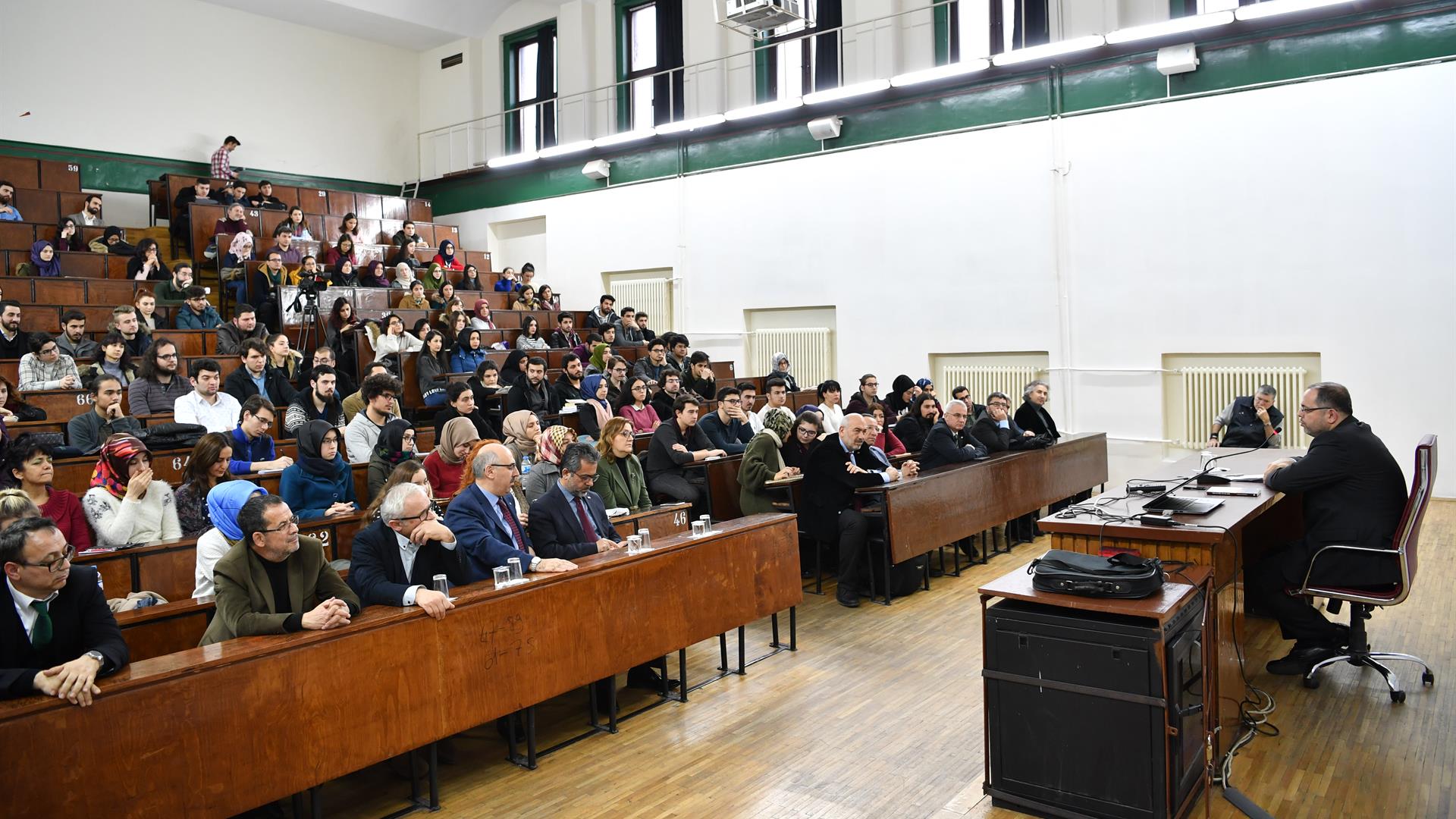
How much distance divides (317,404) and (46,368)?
2.01 metres

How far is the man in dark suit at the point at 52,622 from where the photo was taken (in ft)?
7.43

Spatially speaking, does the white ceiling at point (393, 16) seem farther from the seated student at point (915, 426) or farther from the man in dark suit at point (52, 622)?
the man in dark suit at point (52, 622)

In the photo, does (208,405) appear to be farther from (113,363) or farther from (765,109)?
(765,109)

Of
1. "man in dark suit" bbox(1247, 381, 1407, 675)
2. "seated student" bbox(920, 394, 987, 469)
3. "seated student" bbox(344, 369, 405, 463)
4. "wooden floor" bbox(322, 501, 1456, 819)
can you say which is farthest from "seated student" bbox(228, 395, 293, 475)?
"man in dark suit" bbox(1247, 381, 1407, 675)

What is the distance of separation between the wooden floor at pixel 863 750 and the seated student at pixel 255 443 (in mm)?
1881

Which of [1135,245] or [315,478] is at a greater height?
[1135,245]

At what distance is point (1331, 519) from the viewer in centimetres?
387

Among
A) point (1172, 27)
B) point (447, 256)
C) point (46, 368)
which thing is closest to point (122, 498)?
point (46, 368)

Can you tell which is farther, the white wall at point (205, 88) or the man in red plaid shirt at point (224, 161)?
the man in red plaid shirt at point (224, 161)

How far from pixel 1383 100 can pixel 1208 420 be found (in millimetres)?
2900

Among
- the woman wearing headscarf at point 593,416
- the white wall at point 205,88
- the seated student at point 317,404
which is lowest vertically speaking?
the woman wearing headscarf at point 593,416

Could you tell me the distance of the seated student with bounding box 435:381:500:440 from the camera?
5.85 meters

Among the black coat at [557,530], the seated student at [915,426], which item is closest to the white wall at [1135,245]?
the seated student at [915,426]

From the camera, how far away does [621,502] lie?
16.9 feet
